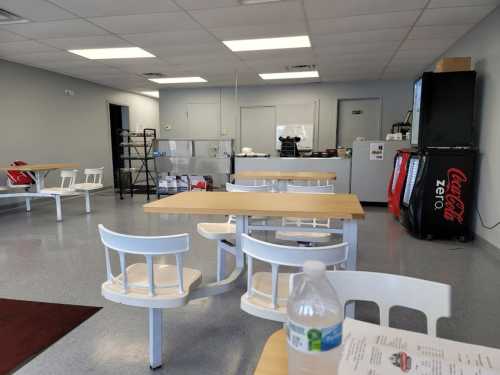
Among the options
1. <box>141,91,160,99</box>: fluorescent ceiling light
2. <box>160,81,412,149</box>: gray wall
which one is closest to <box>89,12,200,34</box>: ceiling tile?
<box>160,81,412,149</box>: gray wall

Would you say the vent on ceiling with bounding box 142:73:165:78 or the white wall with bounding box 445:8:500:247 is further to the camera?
the vent on ceiling with bounding box 142:73:165:78

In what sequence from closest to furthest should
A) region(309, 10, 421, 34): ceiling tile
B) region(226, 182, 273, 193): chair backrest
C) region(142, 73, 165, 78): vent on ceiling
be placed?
1. region(226, 182, 273, 193): chair backrest
2. region(309, 10, 421, 34): ceiling tile
3. region(142, 73, 165, 78): vent on ceiling

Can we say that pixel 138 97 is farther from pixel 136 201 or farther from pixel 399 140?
pixel 399 140

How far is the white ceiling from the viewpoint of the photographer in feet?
11.7

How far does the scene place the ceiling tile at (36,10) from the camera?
11.2 feet

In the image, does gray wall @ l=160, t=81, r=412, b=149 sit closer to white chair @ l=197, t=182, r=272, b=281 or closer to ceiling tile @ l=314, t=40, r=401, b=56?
ceiling tile @ l=314, t=40, r=401, b=56

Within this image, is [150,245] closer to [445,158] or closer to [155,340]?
[155,340]

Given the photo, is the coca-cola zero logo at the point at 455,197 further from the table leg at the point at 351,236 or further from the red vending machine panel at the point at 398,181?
the table leg at the point at 351,236

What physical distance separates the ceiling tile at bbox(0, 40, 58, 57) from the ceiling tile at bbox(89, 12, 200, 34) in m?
1.49

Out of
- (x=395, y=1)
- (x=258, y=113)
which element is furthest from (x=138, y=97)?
(x=395, y=1)

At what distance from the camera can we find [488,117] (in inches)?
153

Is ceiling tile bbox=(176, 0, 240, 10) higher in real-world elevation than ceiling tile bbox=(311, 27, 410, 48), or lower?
lower

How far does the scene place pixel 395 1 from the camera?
3.43m

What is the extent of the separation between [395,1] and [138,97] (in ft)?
27.9
